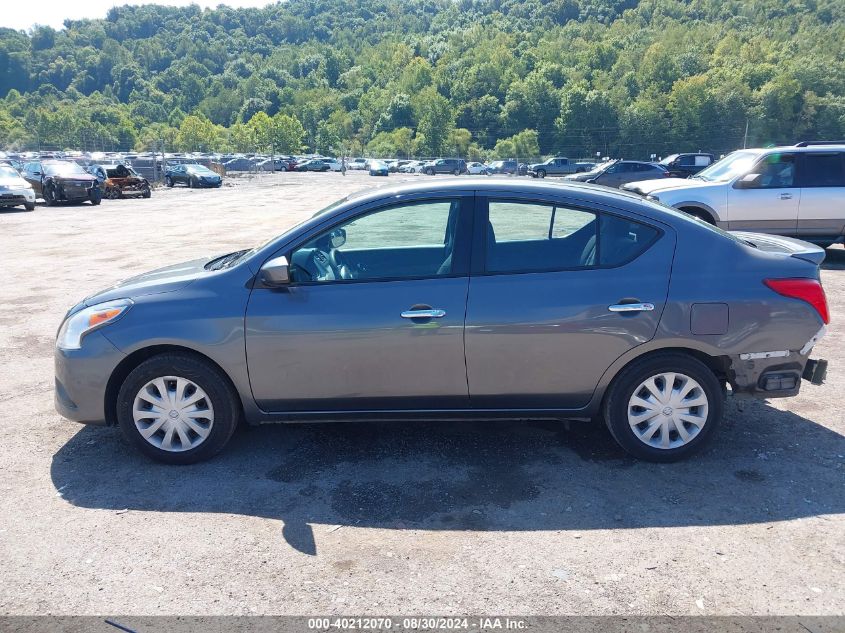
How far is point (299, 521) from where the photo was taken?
3.82 m

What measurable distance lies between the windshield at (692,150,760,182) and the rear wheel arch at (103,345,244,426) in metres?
9.67

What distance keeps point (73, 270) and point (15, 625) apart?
9.98m

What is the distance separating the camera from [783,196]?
36.8 ft

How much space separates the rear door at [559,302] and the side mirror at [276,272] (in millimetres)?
1098

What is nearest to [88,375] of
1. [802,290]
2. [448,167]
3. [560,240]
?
[560,240]

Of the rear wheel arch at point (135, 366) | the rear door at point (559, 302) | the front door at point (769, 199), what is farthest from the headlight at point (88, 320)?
the front door at point (769, 199)

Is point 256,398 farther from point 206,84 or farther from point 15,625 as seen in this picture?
point 206,84

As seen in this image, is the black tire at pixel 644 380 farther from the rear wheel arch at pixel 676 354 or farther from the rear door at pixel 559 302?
the rear door at pixel 559 302

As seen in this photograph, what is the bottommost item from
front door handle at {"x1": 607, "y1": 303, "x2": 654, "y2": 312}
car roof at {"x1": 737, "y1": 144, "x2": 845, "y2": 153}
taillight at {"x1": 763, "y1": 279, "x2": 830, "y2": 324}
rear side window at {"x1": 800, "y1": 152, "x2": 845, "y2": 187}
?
front door handle at {"x1": 607, "y1": 303, "x2": 654, "y2": 312}

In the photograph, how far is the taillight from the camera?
14.4ft

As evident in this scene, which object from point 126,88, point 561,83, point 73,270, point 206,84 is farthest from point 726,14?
point 73,270

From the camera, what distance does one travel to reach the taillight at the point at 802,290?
14.4ft

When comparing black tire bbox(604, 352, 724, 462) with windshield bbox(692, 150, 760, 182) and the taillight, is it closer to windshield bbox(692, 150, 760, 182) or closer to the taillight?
the taillight

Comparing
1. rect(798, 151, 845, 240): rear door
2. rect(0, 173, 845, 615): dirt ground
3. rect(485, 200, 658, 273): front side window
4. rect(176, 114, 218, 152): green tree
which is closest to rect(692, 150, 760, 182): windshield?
rect(798, 151, 845, 240): rear door
